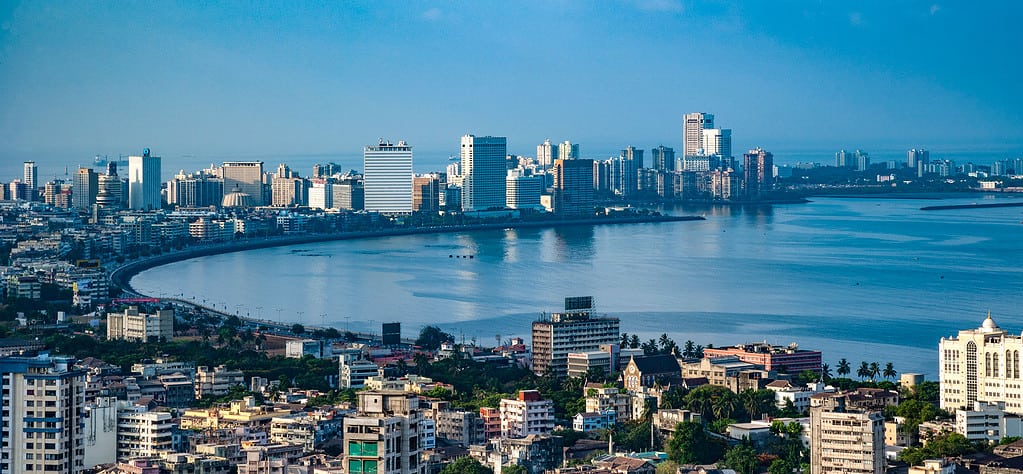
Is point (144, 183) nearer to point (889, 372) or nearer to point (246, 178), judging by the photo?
point (246, 178)

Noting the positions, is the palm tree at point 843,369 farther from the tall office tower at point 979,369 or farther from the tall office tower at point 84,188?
the tall office tower at point 84,188

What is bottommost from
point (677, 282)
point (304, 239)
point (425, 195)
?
point (677, 282)

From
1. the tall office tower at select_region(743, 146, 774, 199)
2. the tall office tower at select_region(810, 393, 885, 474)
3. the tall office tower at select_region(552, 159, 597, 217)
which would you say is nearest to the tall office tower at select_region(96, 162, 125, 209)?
the tall office tower at select_region(552, 159, 597, 217)

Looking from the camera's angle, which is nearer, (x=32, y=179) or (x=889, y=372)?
(x=889, y=372)

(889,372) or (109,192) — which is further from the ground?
Result: (109,192)

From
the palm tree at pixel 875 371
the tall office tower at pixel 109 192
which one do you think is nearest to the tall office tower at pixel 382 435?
the palm tree at pixel 875 371

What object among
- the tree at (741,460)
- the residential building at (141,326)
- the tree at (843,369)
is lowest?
the tree at (741,460)

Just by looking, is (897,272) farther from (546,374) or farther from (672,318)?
(546,374)

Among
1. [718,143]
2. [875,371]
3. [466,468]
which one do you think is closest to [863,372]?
[875,371]
